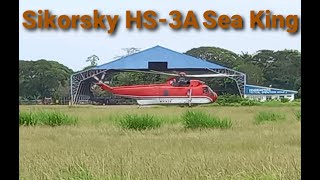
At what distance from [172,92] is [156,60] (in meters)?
2.15

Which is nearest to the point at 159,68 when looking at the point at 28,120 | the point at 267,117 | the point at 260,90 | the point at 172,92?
the point at 172,92

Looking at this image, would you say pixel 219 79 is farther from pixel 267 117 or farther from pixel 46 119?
pixel 46 119

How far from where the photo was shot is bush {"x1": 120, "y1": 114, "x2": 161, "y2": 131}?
12.3 metres

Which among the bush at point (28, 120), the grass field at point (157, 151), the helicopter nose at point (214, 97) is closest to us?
the grass field at point (157, 151)

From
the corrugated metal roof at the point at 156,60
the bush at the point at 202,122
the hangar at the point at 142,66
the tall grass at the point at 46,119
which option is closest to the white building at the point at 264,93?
the hangar at the point at 142,66

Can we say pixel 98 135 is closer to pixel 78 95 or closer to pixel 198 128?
pixel 198 128

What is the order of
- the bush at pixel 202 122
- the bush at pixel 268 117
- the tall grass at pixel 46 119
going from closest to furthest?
the bush at pixel 202 122, the tall grass at pixel 46 119, the bush at pixel 268 117

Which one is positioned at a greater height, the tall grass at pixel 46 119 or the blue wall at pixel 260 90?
the blue wall at pixel 260 90

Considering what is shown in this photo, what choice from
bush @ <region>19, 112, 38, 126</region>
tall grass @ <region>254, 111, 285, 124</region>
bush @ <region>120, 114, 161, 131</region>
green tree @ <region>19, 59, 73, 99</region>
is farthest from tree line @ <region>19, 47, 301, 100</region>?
bush @ <region>120, 114, 161, 131</region>

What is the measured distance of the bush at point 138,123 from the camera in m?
12.3

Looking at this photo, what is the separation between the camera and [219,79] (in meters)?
18.8

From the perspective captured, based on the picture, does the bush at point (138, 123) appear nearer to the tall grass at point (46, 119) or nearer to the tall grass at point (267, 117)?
the tall grass at point (46, 119)

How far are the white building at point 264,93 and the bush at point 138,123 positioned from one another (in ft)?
19.9
